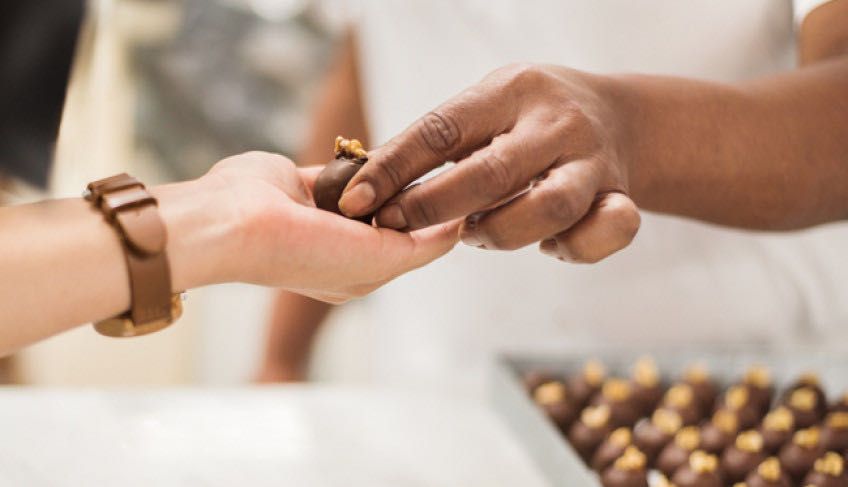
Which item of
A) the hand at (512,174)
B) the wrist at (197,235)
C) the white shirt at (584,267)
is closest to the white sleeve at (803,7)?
the white shirt at (584,267)

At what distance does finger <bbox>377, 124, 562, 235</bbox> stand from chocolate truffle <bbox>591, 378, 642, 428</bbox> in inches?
19.3

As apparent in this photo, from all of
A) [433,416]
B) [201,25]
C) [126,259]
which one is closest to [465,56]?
[433,416]

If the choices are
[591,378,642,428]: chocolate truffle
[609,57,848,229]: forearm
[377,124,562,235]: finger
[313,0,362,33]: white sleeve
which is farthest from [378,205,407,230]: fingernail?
[313,0,362,33]: white sleeve

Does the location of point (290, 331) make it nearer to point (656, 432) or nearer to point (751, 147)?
point (656, 432)

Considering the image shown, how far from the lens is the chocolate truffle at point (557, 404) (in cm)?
117

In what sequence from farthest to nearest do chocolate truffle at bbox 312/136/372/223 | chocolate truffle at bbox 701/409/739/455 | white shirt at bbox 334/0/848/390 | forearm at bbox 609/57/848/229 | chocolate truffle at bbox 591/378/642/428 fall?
white shirt at bbox 334/0/848/390 → chocolate truffle at bbox 591/378/642/428 → chocolate truffle at bbox 701/409/739/455 → forearm at bbox 609/57/848/229 → chocolate truffle at bbox 312/136/372/223

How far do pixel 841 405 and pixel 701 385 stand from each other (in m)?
0.18

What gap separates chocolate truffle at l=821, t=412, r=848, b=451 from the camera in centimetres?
103

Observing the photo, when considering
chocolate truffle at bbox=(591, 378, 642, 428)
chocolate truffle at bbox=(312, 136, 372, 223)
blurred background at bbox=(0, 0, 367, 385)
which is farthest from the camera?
blurred background at bbox=(0, 0, 367, 385)

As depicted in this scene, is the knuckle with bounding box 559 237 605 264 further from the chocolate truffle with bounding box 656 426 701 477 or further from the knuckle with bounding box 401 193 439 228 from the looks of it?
the chocolate truffle with bounding box 656 426 701 477

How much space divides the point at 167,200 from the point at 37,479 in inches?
16.7

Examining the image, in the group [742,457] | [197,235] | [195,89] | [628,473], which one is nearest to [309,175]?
[197,235]

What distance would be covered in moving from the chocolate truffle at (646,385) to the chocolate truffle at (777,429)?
15 cm

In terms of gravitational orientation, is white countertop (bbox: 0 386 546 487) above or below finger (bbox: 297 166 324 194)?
below
